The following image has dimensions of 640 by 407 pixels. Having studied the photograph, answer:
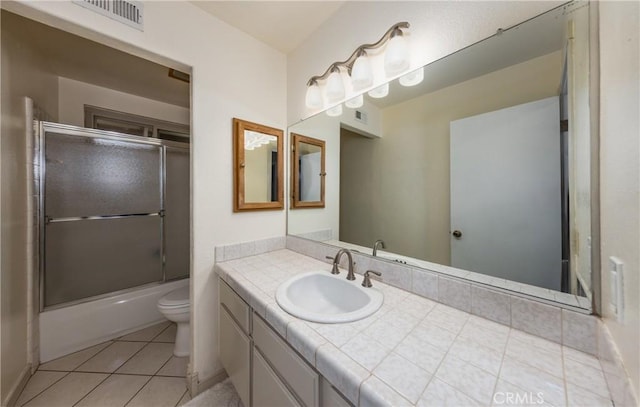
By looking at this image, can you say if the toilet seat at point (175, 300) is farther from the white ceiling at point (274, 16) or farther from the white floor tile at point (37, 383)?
the white ceiling at point (274, 16)

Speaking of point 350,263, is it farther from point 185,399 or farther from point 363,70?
point 185,399

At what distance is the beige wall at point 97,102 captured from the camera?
82.4 inches

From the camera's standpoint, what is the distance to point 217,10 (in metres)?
1.34

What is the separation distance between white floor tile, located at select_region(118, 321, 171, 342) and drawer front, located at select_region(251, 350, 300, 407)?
1.54 m

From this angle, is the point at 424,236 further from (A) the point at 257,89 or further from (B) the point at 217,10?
(B) the point at 217,10

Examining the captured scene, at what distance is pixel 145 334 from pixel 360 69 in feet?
9.04

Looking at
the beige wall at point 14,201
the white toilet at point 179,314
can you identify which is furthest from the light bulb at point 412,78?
the beige wall at point 14,201

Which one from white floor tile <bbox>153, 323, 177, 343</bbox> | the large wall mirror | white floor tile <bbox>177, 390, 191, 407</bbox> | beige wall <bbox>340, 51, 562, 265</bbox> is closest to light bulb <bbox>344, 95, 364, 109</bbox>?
the large wall mirror

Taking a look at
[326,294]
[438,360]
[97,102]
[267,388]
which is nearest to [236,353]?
[267,388]

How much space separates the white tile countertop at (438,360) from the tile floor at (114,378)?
3.97ft

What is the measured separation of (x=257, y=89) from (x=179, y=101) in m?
1.63

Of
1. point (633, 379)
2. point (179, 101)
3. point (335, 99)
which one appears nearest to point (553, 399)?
point (633, 379)

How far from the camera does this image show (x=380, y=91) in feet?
3.92

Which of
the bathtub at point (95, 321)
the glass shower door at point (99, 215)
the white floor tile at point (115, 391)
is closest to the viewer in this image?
the white floor tile at point (115, 391)
